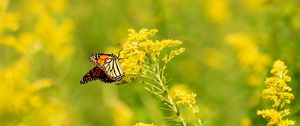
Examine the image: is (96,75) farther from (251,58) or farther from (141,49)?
(251,58)

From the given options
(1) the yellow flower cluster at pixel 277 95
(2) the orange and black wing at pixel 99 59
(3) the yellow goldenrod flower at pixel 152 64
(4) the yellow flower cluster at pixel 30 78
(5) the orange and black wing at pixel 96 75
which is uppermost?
(4) the yellow flower cluster at pixel 30 78

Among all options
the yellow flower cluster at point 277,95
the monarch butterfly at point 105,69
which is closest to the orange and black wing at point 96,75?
the monarch butterfly at point 105,69

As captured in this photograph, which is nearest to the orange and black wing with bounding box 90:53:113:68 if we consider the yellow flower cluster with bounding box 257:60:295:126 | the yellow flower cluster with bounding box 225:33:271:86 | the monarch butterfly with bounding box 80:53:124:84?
the monarch butterfly with bounding box 80:53:124:84

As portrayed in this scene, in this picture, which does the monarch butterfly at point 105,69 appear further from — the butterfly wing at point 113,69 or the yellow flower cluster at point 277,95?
the yellow flower cluster at point 277,95

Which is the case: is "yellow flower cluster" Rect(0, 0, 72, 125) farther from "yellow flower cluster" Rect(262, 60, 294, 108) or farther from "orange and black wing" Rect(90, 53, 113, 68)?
"yellow flower cluster" Rect(262, 60, 294, 108)

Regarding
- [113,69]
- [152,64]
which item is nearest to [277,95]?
[152,64]
